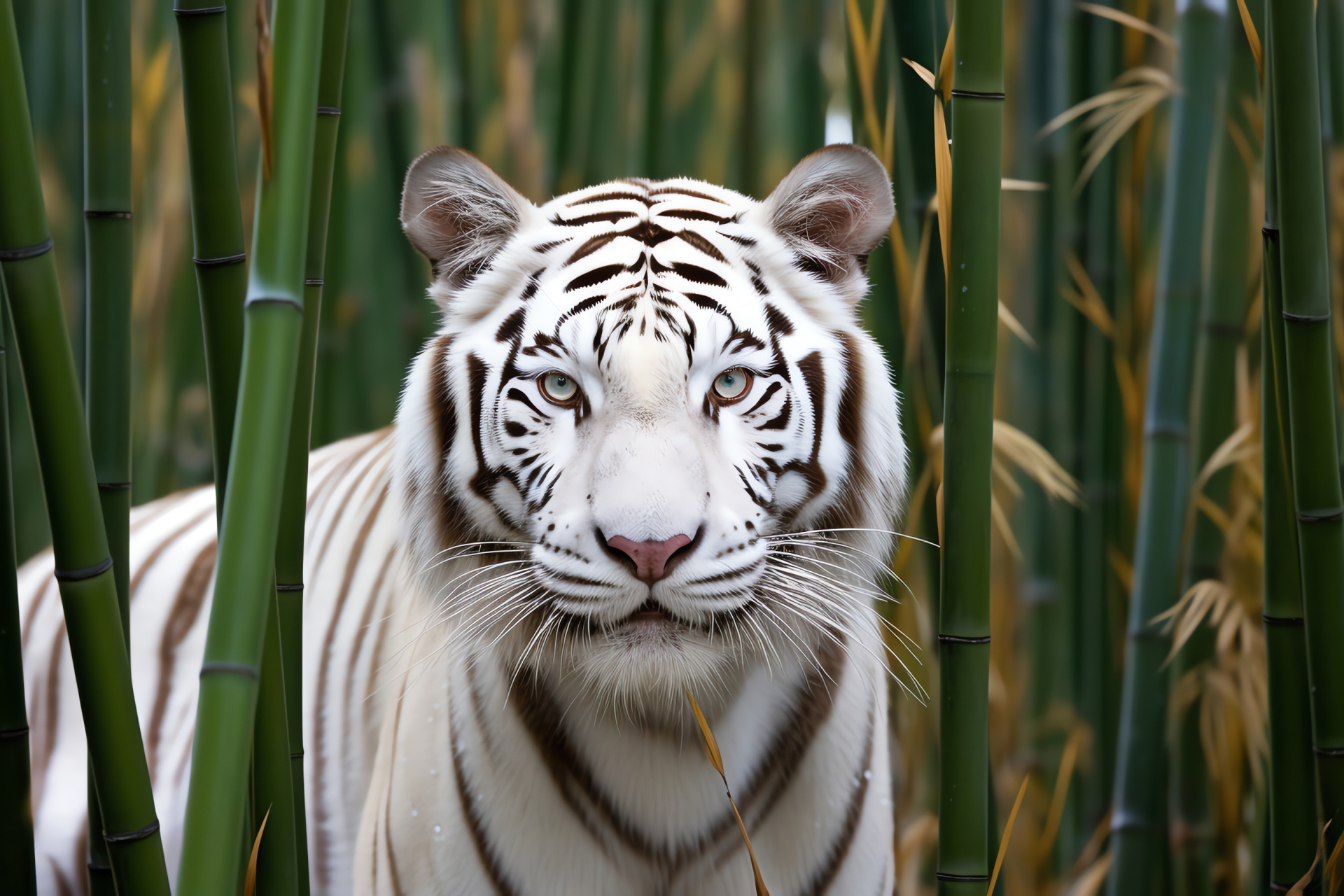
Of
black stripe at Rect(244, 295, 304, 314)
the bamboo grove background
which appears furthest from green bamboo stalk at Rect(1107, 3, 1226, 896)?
black stripe at Rect(244, 295, 304, 314)

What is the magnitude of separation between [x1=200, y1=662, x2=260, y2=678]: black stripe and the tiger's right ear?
0.43 meters

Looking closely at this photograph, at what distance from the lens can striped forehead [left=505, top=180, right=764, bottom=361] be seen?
2.55 feet

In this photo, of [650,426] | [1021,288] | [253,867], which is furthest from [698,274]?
[1021,288]

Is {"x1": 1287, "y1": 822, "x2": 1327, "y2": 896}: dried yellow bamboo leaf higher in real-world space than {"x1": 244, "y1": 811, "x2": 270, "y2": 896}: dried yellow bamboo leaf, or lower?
lower

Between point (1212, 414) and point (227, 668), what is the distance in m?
1.00

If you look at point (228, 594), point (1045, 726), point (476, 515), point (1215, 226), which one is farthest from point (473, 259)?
point (1045, 726)

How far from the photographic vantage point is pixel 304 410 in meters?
0.71

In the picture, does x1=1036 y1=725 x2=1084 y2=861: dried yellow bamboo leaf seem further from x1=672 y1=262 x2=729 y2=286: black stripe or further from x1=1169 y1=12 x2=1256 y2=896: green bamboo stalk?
x1=672 y1=262 x2=729 y2=286: black stripe

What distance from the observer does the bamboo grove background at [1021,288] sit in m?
1.11

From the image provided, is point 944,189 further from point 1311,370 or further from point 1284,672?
point 1284,672

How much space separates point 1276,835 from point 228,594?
822 mm

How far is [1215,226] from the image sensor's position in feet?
3.53

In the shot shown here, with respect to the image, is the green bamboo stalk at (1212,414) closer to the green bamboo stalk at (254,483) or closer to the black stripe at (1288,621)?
the black stripe at (1288,621)

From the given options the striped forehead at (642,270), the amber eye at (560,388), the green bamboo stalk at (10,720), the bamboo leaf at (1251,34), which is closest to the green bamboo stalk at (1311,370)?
the bamboo leaf at (1251,34)
